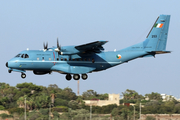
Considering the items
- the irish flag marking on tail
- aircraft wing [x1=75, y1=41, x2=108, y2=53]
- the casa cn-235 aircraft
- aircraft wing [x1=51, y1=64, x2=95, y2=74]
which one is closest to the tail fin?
the irish flag marking on tail

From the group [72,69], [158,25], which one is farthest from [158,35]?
[72,69]

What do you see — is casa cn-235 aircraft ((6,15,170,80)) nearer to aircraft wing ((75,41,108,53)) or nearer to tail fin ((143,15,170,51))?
aircraft wing ((75,41,108,53))

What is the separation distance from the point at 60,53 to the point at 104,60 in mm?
4900

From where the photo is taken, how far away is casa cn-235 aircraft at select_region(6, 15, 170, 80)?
3912cm

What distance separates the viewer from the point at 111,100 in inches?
4449

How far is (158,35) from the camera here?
1703 inches

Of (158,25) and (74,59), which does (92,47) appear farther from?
(158,25)

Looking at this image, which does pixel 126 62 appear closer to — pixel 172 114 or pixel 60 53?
pixel 60 53

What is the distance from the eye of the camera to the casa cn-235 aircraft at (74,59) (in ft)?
128

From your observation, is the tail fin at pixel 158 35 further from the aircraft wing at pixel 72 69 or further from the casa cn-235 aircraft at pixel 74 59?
the aircraft wing at pixel 72 69

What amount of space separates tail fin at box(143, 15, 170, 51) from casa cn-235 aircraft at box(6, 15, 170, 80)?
484 mm

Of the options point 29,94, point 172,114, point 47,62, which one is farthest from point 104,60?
point 29,94

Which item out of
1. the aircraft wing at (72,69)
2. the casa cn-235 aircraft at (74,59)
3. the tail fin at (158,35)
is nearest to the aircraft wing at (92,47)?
the casa cn-235 aircraft at (74,59)

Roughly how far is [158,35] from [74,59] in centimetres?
1038
